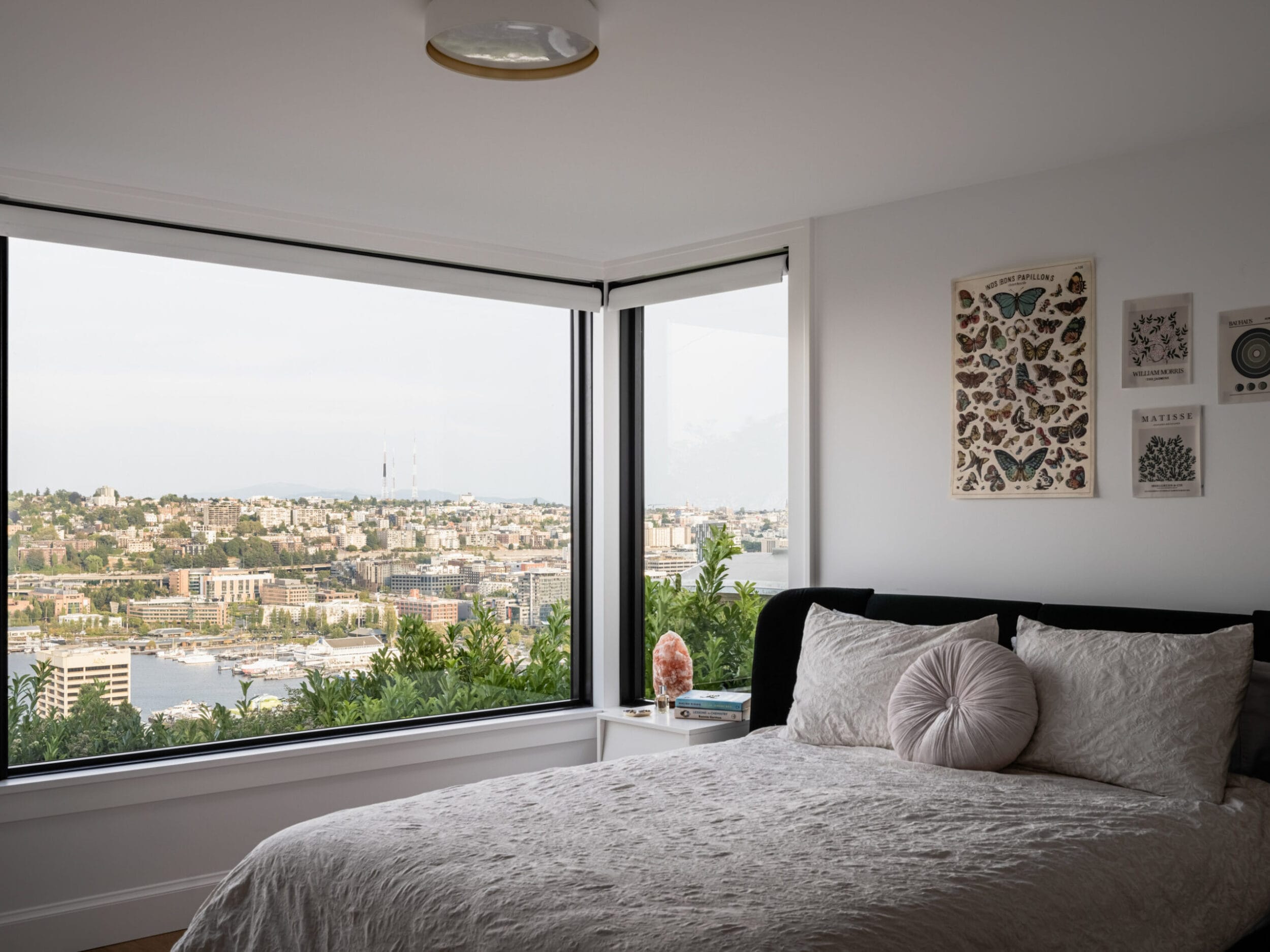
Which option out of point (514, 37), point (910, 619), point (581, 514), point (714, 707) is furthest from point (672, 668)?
point (514, 37)

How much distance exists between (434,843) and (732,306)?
9.82 ft

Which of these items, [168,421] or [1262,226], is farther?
[168,421]

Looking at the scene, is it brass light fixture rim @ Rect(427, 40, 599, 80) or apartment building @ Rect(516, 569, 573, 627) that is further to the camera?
apartment building @ Rect(516, 569, 573, 627)

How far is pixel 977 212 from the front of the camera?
3.78 metres

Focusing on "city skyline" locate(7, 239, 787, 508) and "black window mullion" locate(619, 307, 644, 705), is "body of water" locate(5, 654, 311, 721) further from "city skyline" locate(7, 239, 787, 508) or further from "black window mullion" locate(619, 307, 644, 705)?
"black window mullion" locate(619, 307, 644, 705)

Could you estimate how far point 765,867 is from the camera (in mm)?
2137

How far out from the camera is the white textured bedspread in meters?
1.91

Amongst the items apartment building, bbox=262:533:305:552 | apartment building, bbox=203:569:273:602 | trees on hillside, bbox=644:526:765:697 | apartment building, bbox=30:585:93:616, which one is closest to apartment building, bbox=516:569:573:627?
trees on hillside, bbox=644:526:765:697

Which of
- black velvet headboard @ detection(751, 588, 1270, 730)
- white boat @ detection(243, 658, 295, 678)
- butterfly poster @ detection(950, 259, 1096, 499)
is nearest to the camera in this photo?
black velvet headboard @ detection(751, 588, 1270, 730)

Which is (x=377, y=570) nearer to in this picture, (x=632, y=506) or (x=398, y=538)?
(x=398, y=538)

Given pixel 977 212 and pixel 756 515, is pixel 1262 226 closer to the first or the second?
pixel 977 212

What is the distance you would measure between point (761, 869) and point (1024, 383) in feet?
7.00

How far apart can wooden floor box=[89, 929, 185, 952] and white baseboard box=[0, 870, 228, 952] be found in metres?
0.02

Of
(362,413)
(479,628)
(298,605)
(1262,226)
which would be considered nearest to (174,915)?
(298,605)
